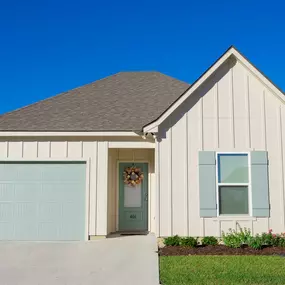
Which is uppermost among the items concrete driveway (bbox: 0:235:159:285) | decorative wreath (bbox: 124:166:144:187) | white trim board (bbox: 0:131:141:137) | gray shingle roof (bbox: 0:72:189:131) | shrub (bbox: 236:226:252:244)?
gray shingle roof (bbox: 0:72:189:131)

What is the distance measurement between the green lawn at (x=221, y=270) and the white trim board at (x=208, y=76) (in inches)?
139

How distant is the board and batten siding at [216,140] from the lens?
33.6ft

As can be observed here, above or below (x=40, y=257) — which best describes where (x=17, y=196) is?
above

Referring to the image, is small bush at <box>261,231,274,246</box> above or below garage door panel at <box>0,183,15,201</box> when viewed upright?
below

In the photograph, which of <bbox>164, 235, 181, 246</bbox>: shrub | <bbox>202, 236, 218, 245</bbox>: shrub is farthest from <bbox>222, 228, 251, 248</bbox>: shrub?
<bbox>164, 235, 181, 246</bbox>: shrub

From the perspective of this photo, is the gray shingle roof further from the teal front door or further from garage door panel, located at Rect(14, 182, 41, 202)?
the teal front door

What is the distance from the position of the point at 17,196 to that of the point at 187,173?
4999mm

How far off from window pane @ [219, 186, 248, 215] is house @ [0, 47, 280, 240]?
0.03 m

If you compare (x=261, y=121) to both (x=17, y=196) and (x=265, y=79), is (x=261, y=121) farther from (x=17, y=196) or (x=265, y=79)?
(x=17, y=196)

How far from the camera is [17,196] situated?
1130cm

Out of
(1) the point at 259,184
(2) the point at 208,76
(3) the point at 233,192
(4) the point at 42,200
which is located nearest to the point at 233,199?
(3) the point at 233,192

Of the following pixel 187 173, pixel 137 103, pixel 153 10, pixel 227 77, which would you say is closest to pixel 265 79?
pixel 227 77

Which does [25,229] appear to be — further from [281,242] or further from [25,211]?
[281,242]

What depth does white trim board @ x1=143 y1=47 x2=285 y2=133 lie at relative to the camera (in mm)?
10336
